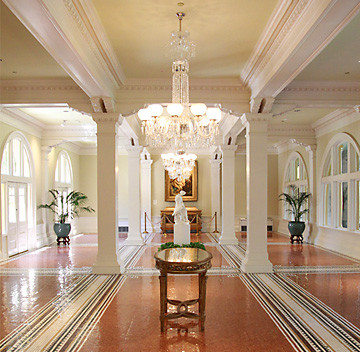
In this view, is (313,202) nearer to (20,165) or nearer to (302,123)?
(302,123)

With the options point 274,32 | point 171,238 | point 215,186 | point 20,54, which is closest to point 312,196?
point 215,186

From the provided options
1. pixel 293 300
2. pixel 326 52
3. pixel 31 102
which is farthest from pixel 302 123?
pixel 31 102

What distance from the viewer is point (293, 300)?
5391 millimetres

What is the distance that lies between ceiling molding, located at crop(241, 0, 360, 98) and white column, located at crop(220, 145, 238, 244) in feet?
16.6

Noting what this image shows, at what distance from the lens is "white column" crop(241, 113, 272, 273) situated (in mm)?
7344

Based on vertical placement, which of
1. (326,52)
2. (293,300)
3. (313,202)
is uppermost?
(326,52)

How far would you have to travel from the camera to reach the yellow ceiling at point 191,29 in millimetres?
4340

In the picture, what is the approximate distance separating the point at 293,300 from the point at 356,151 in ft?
18.7

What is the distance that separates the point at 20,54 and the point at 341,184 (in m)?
9.41

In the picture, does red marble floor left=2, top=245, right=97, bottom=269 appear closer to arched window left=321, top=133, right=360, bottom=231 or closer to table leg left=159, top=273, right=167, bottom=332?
table leg left=159, top=273, right=167, bottom=332

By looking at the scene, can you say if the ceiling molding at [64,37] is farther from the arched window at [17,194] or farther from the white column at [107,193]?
the arched window at [17,194]

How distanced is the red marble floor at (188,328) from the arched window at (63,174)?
8.64 meters

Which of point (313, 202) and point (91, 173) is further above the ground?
point (91, 173)

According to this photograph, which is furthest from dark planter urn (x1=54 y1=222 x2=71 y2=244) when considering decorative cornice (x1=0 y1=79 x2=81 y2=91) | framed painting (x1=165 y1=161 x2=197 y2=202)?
decorative cornice (x1=0 y1=79 x2=81 y2=91)
